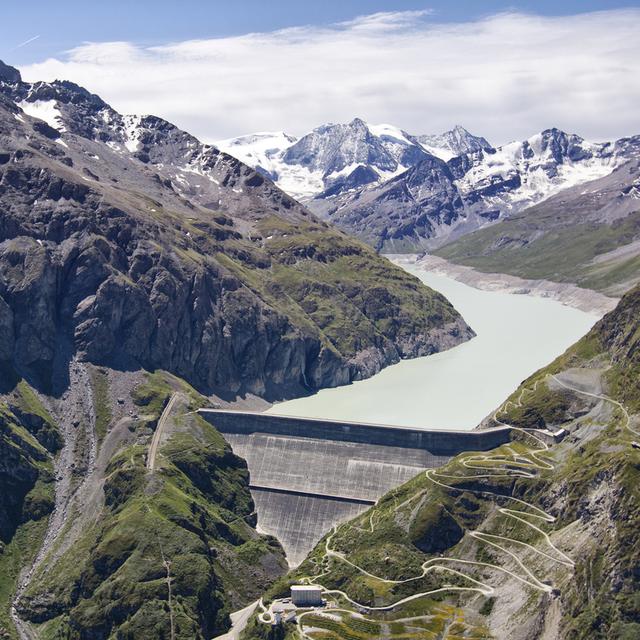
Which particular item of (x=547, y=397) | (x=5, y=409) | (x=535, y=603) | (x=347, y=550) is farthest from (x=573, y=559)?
(x=5, y=409)

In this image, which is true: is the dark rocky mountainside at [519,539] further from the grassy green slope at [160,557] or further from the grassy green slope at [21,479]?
the grassy green slope at [21,479]

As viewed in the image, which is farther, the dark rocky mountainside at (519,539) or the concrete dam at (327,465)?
the concrete dam at (327,465)

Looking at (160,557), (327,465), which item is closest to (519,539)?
(327,465)

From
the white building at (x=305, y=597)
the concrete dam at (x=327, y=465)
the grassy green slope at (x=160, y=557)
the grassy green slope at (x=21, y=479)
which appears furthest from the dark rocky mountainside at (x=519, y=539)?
the grassy green slope at (x=21, y=479)

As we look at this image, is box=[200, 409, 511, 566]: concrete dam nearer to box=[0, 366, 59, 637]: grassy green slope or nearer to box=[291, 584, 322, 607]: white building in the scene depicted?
box=[291, 584, 322, 607]: white building

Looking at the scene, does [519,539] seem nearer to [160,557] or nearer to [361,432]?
[361,432]

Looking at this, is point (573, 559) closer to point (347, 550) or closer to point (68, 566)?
point (347, 550)
